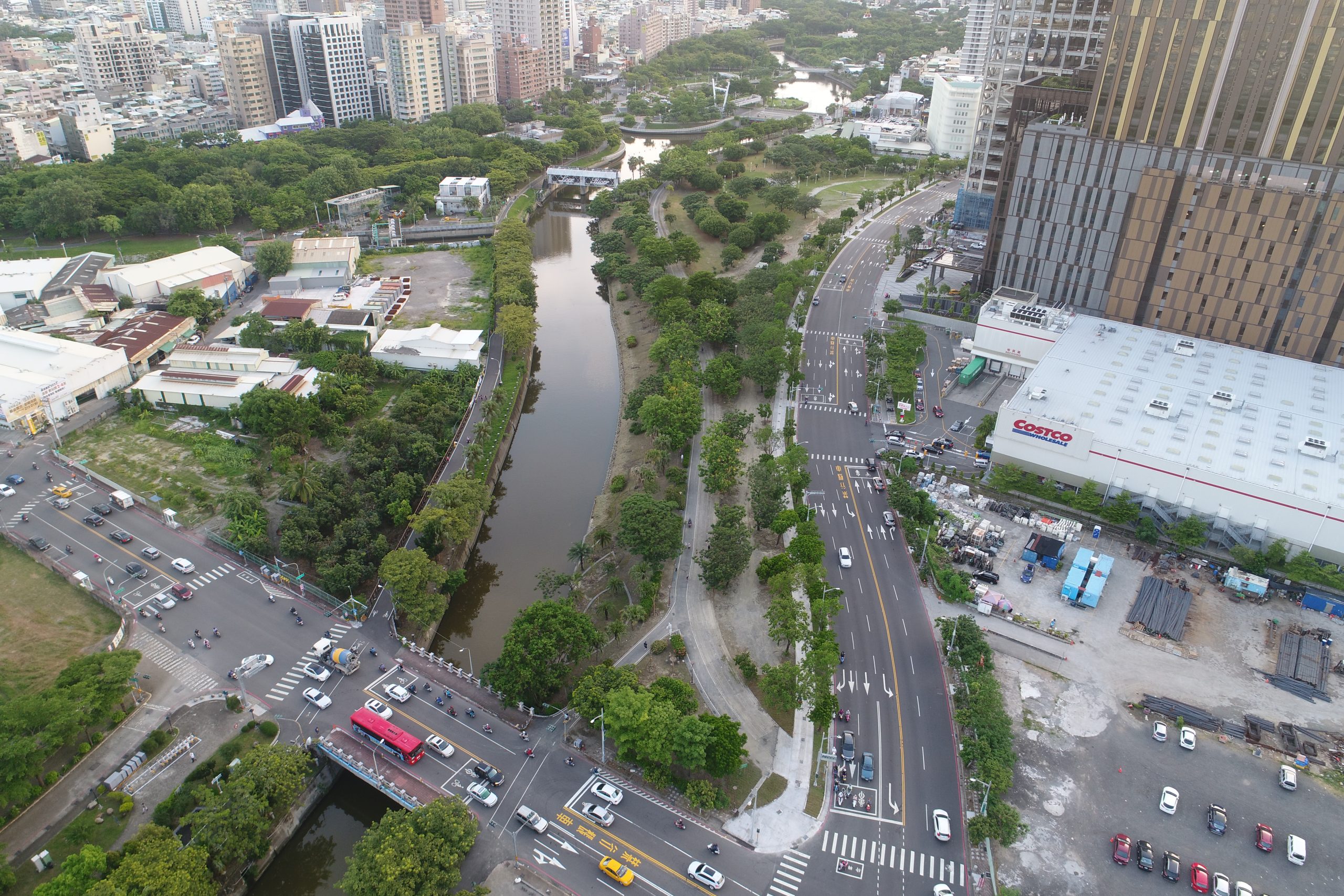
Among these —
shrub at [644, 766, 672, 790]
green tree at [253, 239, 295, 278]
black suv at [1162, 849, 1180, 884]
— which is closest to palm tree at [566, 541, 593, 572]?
shrub at [644, 766, 672, 790]

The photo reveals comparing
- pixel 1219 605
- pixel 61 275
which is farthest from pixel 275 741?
pixel 61 275

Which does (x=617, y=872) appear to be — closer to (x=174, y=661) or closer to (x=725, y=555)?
(x=725, y=555)

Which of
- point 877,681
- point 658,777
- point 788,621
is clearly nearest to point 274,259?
point 788,621

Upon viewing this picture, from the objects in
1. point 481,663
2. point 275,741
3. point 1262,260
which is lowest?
point 481,663

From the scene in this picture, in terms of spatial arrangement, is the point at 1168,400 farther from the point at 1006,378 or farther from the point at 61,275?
the point at 61,275

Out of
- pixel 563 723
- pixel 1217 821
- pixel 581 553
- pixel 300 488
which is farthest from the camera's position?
pixel 300 488

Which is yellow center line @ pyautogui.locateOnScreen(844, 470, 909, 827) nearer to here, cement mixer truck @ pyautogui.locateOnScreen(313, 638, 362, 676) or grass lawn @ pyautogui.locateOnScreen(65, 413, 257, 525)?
cement mixer truck @ pyautogui.locateOnScreen(313, 638, 362, 676)

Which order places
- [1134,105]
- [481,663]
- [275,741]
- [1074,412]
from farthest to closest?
[1134,105] → [1074,412] → [481,663] → [275,741]
